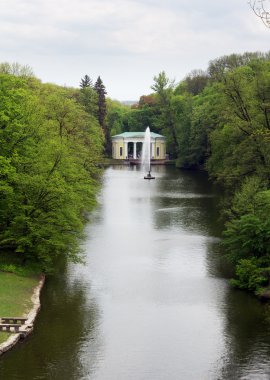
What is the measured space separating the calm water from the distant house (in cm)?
7120

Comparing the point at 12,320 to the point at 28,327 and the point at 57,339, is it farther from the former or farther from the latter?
the point at 57,339

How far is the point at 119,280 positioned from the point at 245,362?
10.8 m

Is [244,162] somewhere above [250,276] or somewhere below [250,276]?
above

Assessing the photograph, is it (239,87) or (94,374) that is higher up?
(239,87)

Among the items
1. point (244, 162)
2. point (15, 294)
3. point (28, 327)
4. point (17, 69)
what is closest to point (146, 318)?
point (28, 327)

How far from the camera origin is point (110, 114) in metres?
128

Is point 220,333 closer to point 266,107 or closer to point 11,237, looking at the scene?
point 11,237

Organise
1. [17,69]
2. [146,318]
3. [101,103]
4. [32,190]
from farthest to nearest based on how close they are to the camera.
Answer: [101,103] → [17,69] → [32,190] → [146,318]

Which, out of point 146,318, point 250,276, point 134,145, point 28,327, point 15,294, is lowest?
point 146,318

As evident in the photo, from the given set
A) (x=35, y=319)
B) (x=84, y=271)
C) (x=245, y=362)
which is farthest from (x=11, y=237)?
(x=245, y=362)

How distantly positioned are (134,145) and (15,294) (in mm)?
89907

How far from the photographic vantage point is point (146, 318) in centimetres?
2472

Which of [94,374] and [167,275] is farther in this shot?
[167,275]

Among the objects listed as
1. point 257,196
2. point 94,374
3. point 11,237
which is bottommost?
point 94,374
